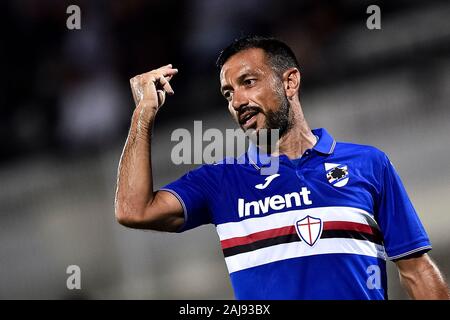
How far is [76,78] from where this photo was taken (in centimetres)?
492

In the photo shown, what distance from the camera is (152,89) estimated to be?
104 inches

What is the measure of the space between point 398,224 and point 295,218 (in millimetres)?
378

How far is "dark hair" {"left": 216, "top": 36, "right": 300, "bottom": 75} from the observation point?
2861mm

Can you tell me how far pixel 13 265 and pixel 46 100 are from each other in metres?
1.15

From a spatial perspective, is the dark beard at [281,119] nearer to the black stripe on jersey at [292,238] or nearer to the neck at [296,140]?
the neck at [296,140]

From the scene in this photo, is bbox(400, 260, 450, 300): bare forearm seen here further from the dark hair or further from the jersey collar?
the dark hair

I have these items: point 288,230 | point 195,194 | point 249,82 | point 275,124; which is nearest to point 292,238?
point 288,230

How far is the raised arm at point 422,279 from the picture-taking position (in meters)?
2.48

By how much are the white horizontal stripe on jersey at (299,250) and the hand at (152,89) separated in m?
0.62

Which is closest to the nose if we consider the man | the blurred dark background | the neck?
the man

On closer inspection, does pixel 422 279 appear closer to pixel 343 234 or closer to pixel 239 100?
pixel 343 234
